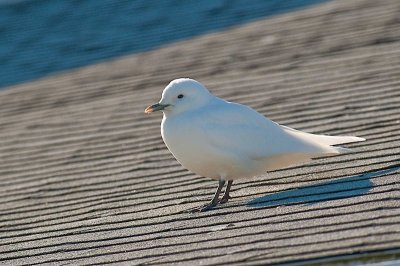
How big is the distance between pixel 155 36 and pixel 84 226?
217 inches

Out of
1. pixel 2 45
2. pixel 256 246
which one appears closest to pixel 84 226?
pixel 256 246

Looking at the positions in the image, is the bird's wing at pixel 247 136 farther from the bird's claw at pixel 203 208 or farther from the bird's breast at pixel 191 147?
→ the bird's claw at pixel 203 208

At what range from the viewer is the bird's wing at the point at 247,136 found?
645 cm

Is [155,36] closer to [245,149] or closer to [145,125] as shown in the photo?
[145,125]

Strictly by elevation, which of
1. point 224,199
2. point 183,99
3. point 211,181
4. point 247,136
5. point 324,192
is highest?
point 183,99

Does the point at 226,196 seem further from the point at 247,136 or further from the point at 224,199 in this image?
the point at 247,136

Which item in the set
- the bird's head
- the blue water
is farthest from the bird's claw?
the blue water

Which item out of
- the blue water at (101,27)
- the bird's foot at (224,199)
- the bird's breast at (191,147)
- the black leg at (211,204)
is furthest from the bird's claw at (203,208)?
the blue water at (101,27)

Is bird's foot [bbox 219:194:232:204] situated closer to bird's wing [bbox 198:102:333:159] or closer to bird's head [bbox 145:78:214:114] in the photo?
bird's wing [bbox 198:102:333:159]

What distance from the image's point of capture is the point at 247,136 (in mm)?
6508

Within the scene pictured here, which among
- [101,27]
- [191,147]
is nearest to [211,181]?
[191,147]

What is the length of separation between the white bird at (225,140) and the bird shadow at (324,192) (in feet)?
0.98

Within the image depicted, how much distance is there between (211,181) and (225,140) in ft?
2.75

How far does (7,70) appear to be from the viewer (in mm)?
11719
